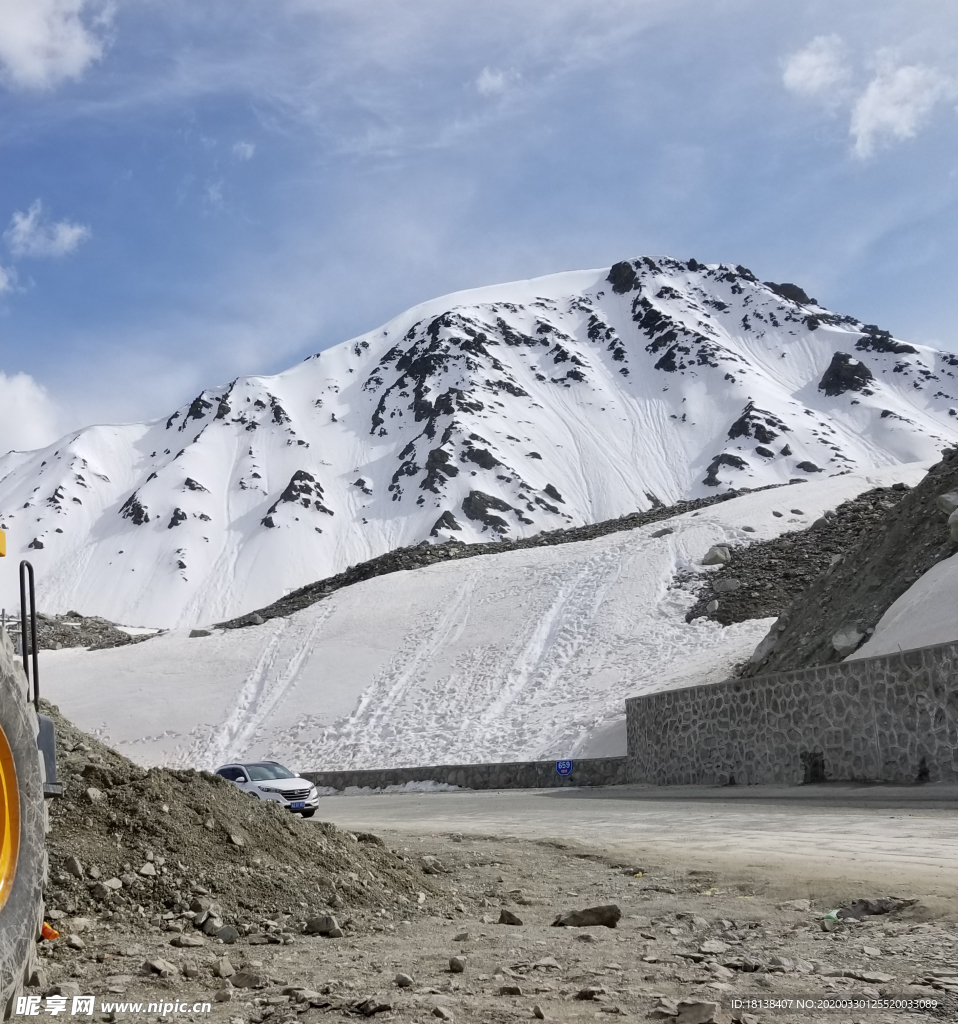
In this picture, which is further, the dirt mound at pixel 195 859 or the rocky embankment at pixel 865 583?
the rocky embankment at pixel 865 583

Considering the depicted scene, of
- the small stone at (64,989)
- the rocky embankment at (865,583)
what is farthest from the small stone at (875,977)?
the rocky embankment at (865,583)

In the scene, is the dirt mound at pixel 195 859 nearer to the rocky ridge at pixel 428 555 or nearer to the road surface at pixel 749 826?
the road surface at pixel 749 826

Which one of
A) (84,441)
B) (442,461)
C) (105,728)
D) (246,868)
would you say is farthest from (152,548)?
(246,868)

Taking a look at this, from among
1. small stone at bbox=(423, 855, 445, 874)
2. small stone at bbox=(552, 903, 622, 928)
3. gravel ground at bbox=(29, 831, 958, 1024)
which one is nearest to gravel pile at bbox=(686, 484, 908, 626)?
small stone at bbox=(423, 855, 445, 874)

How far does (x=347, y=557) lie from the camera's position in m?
105

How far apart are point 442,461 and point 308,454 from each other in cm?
2206

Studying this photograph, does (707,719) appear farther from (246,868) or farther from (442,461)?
(442,461)

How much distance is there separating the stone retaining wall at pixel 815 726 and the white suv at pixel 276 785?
25.9 feet

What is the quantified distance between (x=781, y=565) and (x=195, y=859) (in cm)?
3118

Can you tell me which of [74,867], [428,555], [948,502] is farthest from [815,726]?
[428,555]

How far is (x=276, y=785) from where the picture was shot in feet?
59.9

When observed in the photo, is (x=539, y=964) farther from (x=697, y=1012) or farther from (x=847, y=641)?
(x=847, y=641)

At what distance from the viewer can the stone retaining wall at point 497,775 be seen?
80.0ft

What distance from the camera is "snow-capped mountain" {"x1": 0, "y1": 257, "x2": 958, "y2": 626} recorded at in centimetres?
10806
